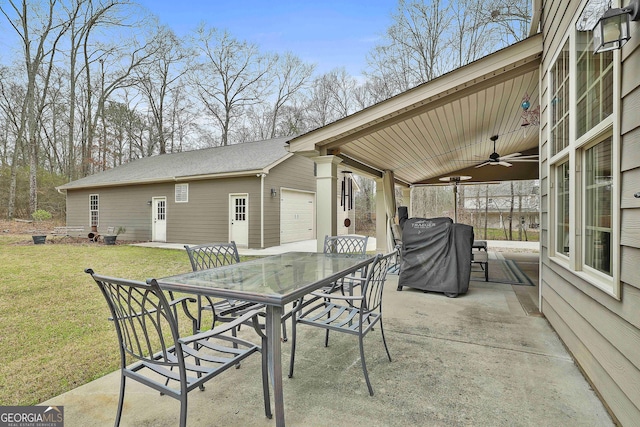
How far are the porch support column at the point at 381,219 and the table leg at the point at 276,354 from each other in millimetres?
6841

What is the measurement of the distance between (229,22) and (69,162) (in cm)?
1180

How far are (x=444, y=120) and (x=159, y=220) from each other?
10.2 meters

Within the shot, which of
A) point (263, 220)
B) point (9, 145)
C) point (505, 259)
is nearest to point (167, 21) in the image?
point (9, 145)

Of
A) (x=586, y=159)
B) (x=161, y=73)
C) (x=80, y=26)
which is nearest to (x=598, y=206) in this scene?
(x=586, y=159)

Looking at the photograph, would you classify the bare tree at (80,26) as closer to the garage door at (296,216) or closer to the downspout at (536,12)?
the garage door at (296,216)

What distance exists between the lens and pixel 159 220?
1150cm

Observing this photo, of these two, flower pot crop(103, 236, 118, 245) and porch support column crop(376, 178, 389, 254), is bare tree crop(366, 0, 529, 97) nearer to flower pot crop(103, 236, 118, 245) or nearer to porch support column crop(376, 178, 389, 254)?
porch support column crop(376, 178, 389, 254)

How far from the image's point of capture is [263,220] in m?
9.54

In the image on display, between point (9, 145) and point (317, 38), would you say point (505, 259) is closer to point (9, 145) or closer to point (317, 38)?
point (317, 38)

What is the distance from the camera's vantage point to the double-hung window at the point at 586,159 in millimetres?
1764

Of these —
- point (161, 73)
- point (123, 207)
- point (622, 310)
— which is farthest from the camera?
point (161, 73)

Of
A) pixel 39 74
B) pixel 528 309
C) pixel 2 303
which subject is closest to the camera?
pixel 528 309

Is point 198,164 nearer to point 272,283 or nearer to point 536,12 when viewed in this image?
point 536,12

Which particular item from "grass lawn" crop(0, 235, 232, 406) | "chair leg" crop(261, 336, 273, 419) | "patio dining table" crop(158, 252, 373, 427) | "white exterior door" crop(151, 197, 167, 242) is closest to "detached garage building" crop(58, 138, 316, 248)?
"white exterior door" crop(151, 197, 167, 242)
